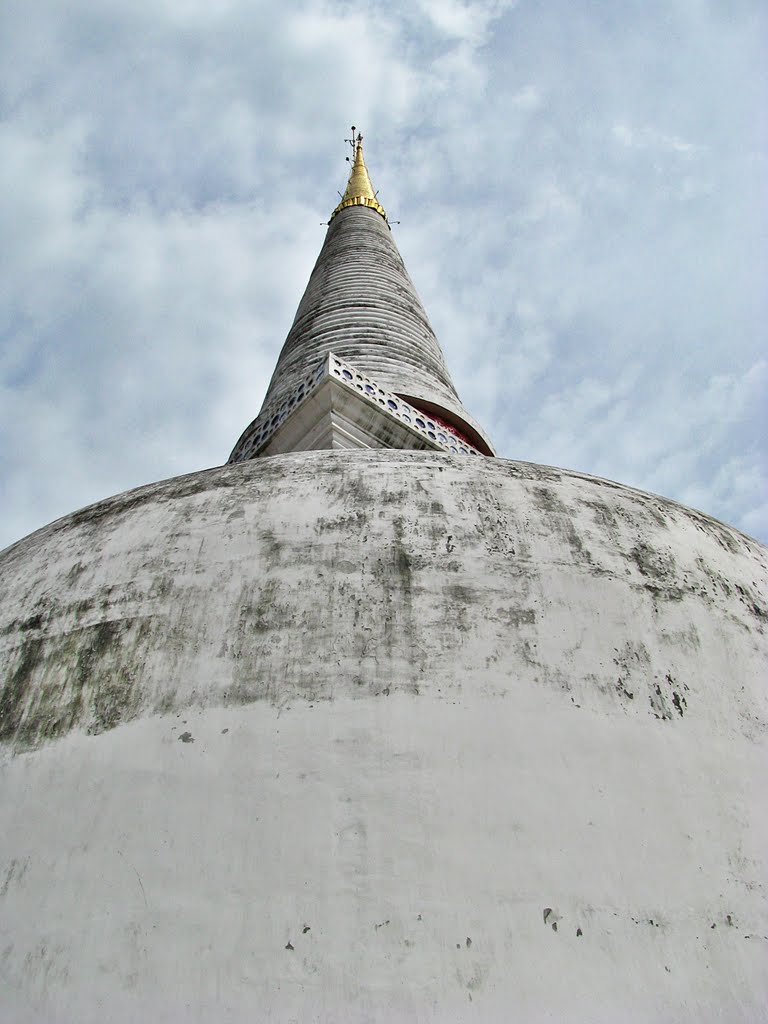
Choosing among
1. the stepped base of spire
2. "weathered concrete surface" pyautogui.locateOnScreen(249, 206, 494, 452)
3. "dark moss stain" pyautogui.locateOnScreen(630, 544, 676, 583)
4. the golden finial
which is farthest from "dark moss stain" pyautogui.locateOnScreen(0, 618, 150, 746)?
the golden finial

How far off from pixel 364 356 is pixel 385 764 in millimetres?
6531

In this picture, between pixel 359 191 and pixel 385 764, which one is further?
pixel 359 191

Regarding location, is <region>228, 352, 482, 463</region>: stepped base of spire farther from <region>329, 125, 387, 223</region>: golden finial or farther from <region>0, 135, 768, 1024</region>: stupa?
<region>329, 125, 387, 223</region>: golden finial

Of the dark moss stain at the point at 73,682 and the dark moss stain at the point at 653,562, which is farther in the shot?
the dark moss stain at the point at 653,562

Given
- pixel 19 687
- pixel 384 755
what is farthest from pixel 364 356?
pixel 384 755

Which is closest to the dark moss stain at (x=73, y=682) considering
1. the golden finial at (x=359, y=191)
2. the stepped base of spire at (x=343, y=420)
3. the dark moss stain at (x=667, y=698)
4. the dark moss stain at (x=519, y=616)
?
the dark moss stain at (x=519, y=616)

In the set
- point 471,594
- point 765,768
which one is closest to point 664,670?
point 765,768

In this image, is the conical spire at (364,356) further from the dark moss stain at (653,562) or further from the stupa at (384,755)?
the dark moss stain at (653,562)

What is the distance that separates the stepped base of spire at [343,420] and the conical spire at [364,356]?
1 centimetres

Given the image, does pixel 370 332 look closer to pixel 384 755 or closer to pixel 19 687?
pixel 19 687

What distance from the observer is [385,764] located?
3.07 m

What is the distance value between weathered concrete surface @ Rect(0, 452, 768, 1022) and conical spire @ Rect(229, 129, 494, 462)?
272cm

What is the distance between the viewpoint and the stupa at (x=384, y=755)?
8.88 feet

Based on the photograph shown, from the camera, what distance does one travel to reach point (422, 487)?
4.09 m
